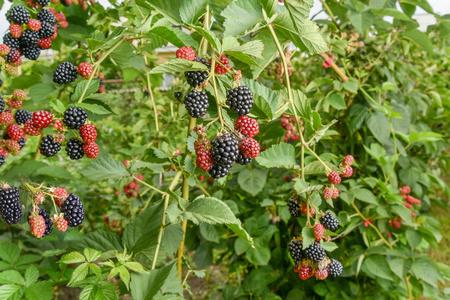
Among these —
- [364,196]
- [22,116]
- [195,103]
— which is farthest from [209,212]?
[364,196]

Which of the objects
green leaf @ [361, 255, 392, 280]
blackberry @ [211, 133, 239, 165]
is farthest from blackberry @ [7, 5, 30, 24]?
green leaf @ [361, 255, 392, 280]

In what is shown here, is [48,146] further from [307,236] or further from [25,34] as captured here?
[307,236]

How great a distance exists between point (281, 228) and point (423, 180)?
2.62 feet

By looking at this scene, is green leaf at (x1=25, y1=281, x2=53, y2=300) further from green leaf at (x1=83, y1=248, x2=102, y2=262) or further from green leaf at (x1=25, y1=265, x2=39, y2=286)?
green leaf at (x1=83, y1=248, x2=102, y2=262)

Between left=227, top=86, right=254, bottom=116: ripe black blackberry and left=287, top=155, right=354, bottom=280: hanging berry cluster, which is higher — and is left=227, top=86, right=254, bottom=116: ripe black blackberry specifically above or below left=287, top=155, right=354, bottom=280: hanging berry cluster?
above

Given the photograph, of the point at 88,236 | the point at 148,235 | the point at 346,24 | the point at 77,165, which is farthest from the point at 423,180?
the point at 77,165

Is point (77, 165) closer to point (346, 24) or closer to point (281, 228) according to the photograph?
point (281, 228)

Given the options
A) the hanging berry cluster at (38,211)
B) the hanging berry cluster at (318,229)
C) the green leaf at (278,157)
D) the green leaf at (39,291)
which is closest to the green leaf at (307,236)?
the hanging berry cluster at (318,229)

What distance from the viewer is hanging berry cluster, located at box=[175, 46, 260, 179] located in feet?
1.98

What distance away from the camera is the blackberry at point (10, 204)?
69 cm

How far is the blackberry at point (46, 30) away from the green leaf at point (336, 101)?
3.50 ft

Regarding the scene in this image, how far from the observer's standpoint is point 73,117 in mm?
677

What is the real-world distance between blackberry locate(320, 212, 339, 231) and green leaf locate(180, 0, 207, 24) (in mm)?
554

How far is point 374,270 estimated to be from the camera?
1.46 metres
